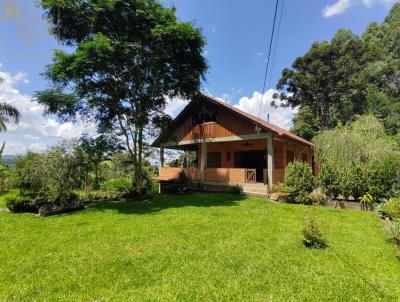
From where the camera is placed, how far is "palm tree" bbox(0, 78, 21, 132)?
640 inches

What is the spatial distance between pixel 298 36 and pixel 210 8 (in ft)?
14.2

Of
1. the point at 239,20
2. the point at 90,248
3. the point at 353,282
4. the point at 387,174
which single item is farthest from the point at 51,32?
the point at 387,174

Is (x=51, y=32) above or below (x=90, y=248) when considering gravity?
above

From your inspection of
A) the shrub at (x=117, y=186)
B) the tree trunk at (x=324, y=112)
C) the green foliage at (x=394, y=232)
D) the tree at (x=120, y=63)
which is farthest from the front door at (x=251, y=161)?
the tree trunk at (x=324, y=112)

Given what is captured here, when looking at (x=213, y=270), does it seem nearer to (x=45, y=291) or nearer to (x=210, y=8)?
(x=45, y=291)

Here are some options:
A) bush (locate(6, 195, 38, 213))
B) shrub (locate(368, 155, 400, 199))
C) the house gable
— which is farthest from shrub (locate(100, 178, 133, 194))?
shrub (locate(368, 155, 400, 199))

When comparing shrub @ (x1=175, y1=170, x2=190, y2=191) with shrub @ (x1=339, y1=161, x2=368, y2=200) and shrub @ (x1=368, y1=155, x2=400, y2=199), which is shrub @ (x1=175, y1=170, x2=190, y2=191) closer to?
shrub @ (x1=339, y1=161, x2=368, y2=200)

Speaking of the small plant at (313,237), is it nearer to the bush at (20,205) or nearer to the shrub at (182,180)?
the shrub at (182,180)

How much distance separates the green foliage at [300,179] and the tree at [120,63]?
6423 mm

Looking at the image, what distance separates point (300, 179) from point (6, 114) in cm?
1940

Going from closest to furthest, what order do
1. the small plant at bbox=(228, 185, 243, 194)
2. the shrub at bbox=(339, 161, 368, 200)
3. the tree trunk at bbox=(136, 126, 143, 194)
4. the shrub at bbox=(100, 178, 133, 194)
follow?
the shrub at bbox=(339, 161, 368, 200), the tree trunk at bbox=(136, 126, 143, 194), the small plant at bbox=(228, 185, 243, 194), the shrub at bbox=(100, 178, 133, 194)

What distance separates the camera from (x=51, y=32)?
36.4 feet

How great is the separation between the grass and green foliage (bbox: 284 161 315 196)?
2.77 meters

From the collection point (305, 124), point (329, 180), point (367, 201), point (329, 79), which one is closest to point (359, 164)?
point (329, 180)
